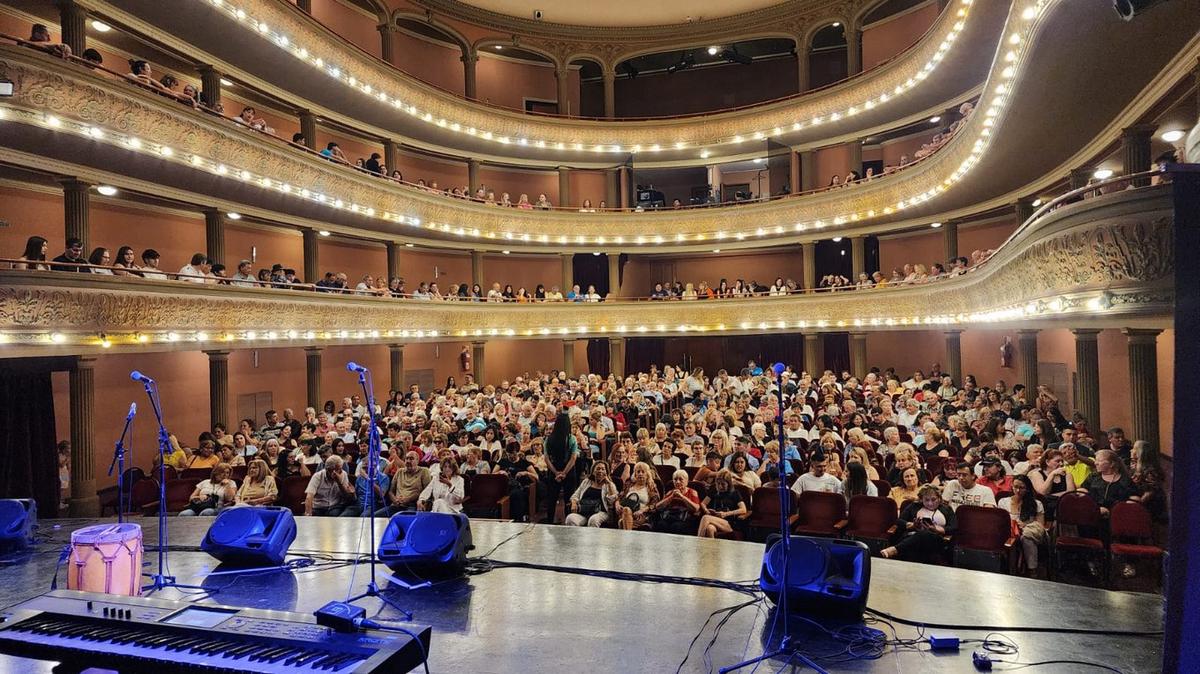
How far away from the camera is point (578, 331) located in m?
23.5

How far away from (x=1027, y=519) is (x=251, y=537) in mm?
7180

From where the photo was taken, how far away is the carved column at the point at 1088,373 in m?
12.8

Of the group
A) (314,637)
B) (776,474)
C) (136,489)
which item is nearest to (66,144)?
(136,489)

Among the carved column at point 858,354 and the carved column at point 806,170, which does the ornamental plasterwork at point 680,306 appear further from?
the carved column at point 806,170

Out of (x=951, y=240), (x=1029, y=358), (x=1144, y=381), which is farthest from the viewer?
(x=951, y=240)

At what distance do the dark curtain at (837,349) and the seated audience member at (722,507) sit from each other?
19465 mm

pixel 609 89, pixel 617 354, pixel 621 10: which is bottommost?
pixel 617 354

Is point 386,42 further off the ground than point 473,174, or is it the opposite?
point 386,42

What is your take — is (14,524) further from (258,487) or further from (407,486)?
(407,486)

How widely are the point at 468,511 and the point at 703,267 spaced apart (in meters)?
21.8

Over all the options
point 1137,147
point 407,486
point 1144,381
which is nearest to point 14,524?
point 407,486

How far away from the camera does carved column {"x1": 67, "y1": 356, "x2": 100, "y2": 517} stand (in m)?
10.9

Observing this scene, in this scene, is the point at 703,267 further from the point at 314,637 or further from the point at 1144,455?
the point at 314,637

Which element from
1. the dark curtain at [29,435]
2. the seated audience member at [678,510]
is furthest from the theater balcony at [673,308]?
the seated audience member at [678,510]
